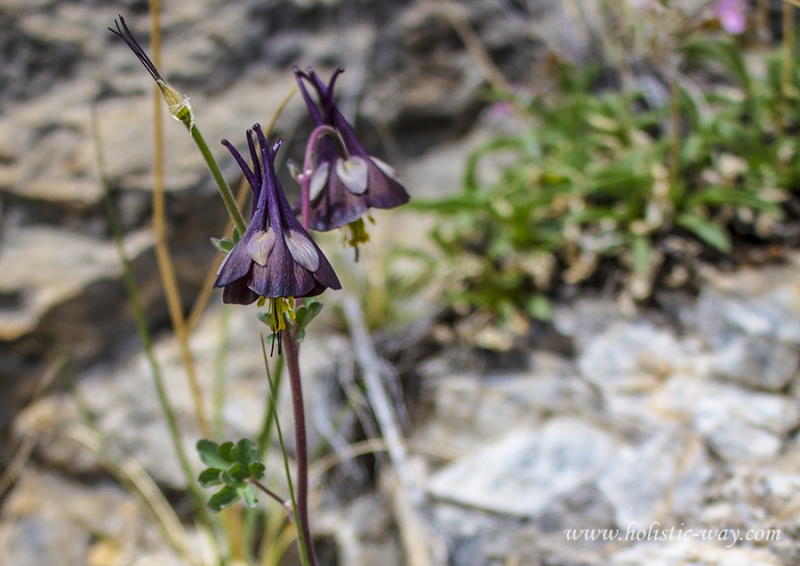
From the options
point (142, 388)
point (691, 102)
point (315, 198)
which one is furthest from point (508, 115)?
point (315, 198)

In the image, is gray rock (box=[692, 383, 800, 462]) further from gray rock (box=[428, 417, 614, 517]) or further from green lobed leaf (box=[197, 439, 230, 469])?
green lobed leaf (box=[197, 439, 230, 469])

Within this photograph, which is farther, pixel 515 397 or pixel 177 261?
pixel 177 261

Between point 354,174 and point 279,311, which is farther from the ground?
point 354,174

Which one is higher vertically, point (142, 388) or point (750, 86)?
point (750, 86)

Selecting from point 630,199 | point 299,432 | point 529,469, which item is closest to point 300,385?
point 299,432

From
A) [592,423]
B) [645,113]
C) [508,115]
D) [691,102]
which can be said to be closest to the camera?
[592,423]

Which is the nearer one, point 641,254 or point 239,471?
point 239,471

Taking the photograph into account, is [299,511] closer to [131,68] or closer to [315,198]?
[315,198]

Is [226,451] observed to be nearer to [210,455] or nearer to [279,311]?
[210,455]
